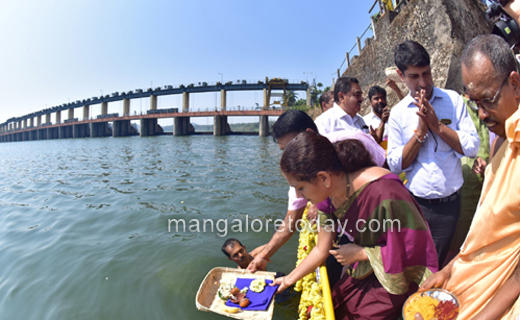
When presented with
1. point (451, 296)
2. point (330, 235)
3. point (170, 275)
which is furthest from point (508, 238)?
point (170, 275)

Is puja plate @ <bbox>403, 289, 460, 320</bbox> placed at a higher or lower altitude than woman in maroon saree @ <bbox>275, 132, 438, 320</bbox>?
lower

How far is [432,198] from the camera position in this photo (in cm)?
252

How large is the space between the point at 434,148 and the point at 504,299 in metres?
1.60

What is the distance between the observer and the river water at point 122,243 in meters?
3.92

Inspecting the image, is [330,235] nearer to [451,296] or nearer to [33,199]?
[451,296]

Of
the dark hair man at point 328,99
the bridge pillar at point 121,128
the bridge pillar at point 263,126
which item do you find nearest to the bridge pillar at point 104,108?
the bridge pillar at point 121,128

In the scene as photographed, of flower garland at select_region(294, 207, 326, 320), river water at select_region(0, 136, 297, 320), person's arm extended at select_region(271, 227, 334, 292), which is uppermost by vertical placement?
person's arm extended at select_region(271, 227, 334, 292)

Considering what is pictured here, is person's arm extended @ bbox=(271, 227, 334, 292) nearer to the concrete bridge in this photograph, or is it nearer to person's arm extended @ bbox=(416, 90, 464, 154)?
person's arm extended @ bbox=(416, 90, 464, 154)

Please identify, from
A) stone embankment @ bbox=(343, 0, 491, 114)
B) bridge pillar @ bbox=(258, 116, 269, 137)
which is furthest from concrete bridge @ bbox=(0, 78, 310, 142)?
stone embankment @ bbox=(343, 0, 491, 114)

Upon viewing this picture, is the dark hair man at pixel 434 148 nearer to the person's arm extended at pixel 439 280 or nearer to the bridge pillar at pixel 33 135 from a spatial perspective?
the person's arm extended at pixel 439 280

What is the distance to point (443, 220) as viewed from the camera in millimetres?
2502

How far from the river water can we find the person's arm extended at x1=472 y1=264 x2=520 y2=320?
2506 millimetres

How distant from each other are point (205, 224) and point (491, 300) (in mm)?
6142

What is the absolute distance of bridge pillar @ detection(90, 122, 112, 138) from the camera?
65.9 m
